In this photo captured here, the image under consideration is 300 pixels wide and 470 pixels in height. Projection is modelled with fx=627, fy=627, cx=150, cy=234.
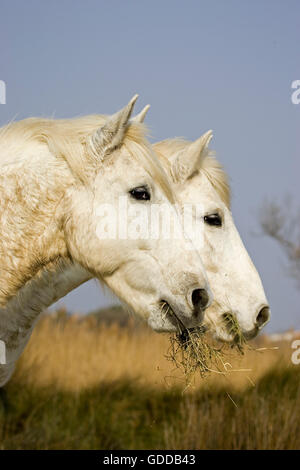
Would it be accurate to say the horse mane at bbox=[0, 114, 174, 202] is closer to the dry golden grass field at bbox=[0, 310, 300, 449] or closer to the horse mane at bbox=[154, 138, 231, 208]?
the horse mane at bbox=[154, 138, 231, 208]

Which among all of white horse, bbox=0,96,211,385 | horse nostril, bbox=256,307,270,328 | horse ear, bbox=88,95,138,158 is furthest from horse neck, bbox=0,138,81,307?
horse nostril, bbox=256,307,270,328

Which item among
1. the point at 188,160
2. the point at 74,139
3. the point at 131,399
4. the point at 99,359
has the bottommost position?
the point at 131,399

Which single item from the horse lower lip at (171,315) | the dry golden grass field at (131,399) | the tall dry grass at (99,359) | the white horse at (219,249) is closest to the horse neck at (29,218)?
the horse lower lip at (171,315)

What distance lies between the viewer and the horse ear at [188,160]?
616cm

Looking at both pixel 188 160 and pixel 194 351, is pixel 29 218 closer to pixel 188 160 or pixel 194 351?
pixel 194 351

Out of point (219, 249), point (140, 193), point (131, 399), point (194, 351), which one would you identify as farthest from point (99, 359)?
point (140, 193)

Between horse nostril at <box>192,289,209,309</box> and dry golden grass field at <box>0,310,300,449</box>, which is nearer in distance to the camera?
horse nostril at <box>192,289,209,309</box>

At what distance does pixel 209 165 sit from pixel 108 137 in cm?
253

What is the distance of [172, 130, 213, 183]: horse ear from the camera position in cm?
616

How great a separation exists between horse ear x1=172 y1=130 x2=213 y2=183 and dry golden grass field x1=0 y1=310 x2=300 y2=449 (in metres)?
2.74

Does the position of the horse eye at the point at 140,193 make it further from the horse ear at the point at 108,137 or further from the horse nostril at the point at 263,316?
the horse nostril at the point at 263,316

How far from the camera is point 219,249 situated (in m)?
5.72

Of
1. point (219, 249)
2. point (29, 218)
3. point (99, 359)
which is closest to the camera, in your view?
point (29, 218)

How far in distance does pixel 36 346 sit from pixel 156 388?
2164mm
